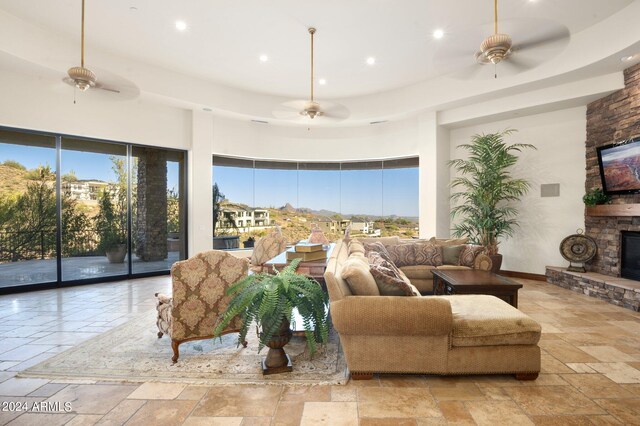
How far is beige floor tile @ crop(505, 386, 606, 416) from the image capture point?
6.84ft

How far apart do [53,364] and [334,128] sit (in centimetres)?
698

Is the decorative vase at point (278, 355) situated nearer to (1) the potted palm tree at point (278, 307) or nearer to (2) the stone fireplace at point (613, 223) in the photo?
(1) the potted palm tree at point (278, 307)

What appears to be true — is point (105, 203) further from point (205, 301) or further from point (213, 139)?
point (205, 301)

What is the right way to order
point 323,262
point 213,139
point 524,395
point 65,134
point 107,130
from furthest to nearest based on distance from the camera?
1. point 213,139
2. point 107,130
3. point 65,134
4. point 323,262
5. point 524,395

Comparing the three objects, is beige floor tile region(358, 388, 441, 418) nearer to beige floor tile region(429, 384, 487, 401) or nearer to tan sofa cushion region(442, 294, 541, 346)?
beige floor tile region(429, 384, 487, 401)

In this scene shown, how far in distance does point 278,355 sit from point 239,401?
49cm

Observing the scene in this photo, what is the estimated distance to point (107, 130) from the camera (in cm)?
591

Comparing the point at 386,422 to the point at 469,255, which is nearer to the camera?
the point at 386,422

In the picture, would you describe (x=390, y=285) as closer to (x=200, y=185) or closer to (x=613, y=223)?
(x=613, y=223)

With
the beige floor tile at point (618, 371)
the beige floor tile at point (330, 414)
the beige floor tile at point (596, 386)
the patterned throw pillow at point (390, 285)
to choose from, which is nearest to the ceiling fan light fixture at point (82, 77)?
the patterned throw pillow at point (390, 285)

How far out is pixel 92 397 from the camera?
225 cm

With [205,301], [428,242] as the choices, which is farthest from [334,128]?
[205,301]

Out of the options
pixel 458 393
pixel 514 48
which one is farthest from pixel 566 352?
pixel 514 48

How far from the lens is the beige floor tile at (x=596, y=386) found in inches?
90.0
